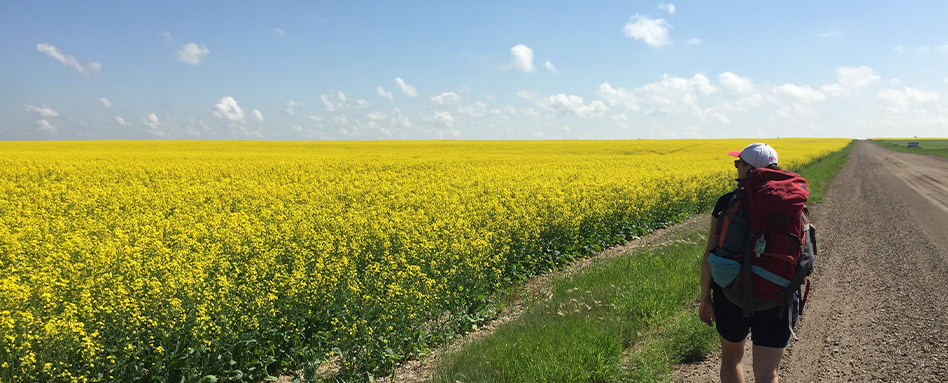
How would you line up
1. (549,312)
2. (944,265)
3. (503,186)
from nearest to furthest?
(549,312) < (944,265) < (503,186)

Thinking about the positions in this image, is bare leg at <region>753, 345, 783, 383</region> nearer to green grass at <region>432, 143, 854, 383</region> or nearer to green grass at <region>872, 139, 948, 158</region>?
green grass at <region>432, 143, 854, 383</region>

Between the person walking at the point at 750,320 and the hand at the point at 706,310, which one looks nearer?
the person walking at the point at 750,320

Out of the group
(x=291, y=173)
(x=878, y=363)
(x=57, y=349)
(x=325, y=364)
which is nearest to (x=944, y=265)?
(x=878, y=363)

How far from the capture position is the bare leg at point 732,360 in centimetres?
344

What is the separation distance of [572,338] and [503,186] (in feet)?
33.8

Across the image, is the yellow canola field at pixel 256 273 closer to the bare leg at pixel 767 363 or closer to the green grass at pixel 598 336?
the green grass at pixel 598 336

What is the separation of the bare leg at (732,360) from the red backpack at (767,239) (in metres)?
0.44

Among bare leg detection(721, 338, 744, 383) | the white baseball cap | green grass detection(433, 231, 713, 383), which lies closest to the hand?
bare leg detection(721, 338, 744, 383)

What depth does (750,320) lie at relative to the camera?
3.30 m

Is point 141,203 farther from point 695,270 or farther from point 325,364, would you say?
point 695,270

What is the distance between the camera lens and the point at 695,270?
7934 mm

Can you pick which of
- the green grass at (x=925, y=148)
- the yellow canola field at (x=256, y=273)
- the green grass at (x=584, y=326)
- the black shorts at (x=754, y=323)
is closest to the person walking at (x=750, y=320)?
the black shorts at (x=754, y=323)

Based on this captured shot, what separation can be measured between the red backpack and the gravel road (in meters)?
1.90

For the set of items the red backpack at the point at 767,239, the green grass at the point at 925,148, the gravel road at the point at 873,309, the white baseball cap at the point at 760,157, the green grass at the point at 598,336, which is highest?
the white baseball cap at the point at 760,157
